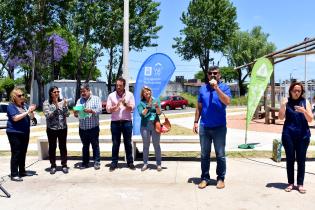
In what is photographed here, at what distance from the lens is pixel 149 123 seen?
816 cm

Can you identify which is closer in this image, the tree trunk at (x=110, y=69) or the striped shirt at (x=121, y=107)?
the striped shirt at (x=121, y=107)

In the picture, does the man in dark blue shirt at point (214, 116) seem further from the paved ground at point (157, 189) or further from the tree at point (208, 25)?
the tree at point (208, 25)

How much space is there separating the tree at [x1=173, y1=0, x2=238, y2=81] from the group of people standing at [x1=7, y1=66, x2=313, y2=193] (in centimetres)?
4531

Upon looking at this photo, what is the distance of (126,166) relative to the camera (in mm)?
8734

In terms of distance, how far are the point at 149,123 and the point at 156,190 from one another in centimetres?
168

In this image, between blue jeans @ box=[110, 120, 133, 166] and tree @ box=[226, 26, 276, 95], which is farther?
tree @ box=[226, 26, 276, 95]

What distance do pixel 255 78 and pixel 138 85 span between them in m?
3.26

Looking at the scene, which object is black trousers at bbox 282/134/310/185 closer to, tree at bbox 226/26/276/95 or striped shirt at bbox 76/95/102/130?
striped shirt at bbox 76/95/102/130

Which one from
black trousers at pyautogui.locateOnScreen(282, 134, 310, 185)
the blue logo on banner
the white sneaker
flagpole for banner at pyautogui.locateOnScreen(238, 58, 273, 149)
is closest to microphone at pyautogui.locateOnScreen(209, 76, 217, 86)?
black trousers at pyautogui.locateOnScreen(282, 134, 310, 185)

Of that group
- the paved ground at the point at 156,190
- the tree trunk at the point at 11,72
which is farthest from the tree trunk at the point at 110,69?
the paved ground at the point at 156,190

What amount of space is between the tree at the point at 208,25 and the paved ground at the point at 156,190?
45069 millimetres

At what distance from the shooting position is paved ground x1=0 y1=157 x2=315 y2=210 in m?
6.00

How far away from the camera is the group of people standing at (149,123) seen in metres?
6.61

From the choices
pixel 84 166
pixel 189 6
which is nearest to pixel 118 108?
pixel 84 166
